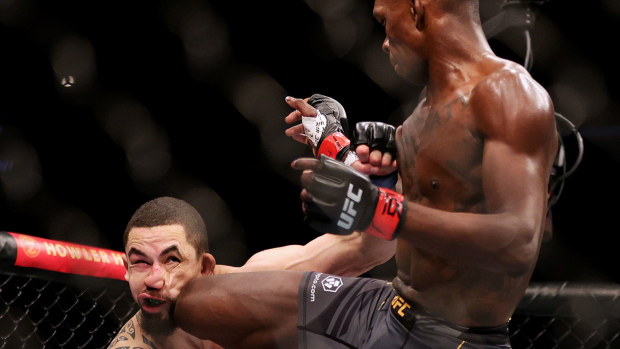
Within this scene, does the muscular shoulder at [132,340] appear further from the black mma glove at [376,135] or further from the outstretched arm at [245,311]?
the black mma glove at [376,135]

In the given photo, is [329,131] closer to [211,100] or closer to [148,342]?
[148,342]

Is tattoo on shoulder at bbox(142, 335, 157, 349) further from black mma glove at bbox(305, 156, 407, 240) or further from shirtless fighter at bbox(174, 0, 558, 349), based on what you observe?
black mma glove at bbox(305, 156, 407, 240)

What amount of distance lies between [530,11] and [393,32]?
69cm

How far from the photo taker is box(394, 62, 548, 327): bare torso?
4.13 ft

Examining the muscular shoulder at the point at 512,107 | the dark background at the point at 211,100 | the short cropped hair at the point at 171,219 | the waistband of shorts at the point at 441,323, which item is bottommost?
the dark background at the point at 211,100

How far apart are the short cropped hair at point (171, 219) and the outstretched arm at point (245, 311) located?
0.14 m

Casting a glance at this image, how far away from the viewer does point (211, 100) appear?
12.5 feet

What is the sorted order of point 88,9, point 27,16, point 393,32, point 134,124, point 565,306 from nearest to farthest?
point 393,32, point 565,306, point 27,16, point 88,9, point 134,124

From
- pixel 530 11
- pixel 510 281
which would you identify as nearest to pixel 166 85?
pixel 530 11

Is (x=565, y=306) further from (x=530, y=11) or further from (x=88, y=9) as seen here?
(x=88, y=9)

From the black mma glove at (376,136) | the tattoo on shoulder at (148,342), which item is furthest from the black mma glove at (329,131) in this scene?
the tattoo on shoulder at (148,342)

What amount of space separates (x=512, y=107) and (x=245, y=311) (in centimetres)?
78

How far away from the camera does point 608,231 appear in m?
3.58

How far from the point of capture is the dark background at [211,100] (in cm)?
343
